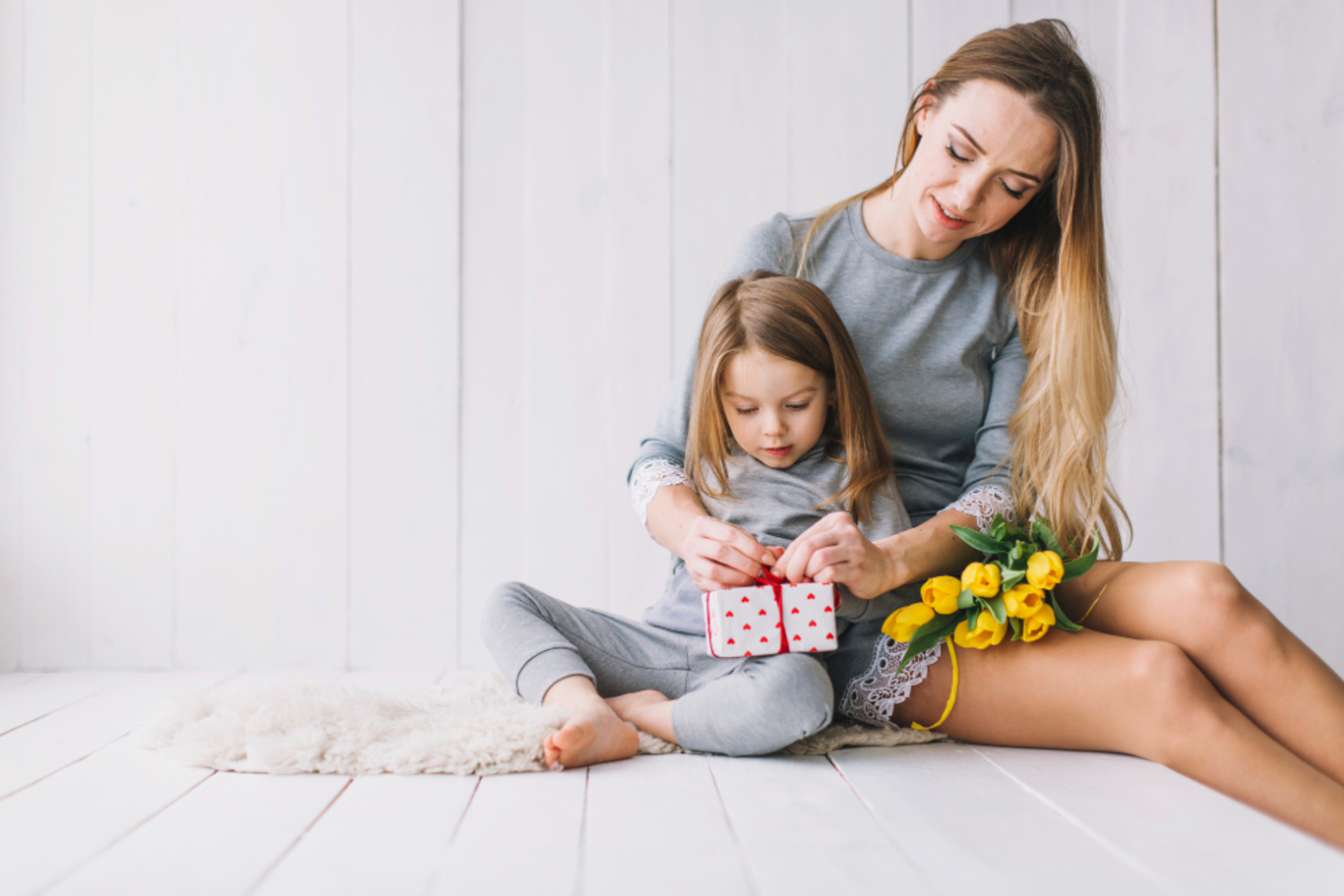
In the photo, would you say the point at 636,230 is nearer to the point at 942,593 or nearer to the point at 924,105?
the point at 924,105

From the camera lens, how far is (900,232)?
1238 mm

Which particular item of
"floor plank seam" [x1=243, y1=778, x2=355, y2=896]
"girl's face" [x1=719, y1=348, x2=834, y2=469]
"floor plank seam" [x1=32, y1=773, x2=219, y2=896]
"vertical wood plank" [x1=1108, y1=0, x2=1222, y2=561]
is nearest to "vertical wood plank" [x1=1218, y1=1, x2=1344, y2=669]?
"vertical wood plank" [x1=1108, y1=0, x2=1222, y2=561]

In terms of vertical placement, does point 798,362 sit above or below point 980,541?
above

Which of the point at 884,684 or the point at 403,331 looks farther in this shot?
the point at 403,331

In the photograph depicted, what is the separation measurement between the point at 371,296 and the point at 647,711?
94 cm

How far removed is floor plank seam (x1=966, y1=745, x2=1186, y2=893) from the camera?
664mm

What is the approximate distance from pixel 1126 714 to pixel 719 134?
1.12 meters

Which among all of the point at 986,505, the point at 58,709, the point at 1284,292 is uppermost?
the point at 1284,292

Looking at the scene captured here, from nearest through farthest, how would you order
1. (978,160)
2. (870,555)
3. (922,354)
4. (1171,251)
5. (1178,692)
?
(1178,692) < (870,555) < (978,160) < (922,354) < (1171,251)

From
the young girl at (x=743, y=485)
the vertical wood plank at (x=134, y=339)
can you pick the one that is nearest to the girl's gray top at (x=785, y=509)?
the young girl at (x=743, y=485)

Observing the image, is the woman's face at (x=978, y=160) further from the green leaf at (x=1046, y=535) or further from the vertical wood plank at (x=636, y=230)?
the vertical wood plank at (x=636, y=230)

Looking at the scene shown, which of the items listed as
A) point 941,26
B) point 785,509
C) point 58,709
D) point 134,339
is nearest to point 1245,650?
point 785,509

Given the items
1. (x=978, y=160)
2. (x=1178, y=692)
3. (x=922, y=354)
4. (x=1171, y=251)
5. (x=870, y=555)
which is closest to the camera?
(x=1178, y=692)

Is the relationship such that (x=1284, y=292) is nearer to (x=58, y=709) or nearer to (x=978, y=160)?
(x=978, y=160)
